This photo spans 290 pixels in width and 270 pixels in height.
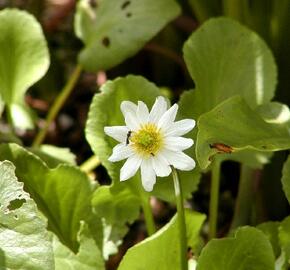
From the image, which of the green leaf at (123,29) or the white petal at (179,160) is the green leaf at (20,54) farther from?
the white petal at (179,160)

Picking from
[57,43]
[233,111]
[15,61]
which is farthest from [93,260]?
[57,43]

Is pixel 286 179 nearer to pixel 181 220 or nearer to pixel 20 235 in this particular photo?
pixel 181 220

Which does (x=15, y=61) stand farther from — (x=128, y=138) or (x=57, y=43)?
(x=57, y=43)

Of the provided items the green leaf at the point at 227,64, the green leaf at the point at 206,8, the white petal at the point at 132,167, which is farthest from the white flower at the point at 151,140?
the green leaf at the point at 206,8

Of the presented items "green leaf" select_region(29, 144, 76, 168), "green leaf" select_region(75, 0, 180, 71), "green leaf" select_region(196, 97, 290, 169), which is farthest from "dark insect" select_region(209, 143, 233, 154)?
"green leaf" select_region(75, 0, 180, 71)

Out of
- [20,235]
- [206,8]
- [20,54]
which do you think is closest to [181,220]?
[20,235]
